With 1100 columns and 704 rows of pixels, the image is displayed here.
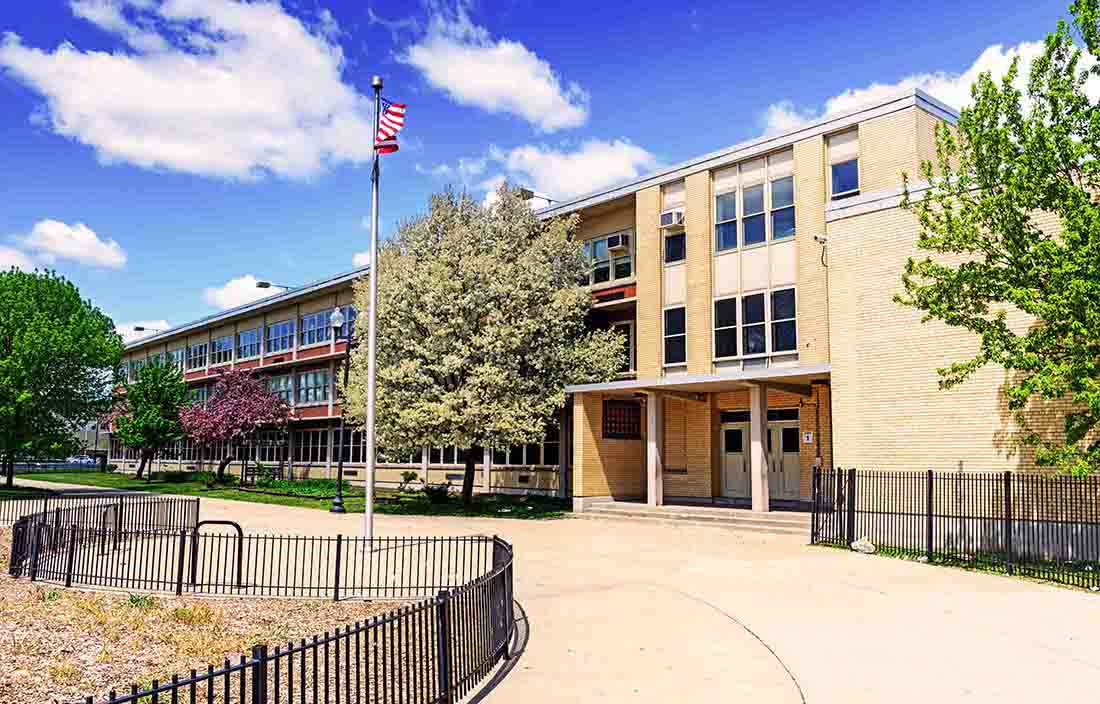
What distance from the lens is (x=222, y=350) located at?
207 ft

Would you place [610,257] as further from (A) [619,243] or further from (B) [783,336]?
(B) [783,336]

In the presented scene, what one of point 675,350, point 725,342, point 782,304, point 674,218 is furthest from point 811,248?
point 675,350

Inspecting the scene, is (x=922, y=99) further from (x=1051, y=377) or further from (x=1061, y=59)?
(x=1051, y=377)

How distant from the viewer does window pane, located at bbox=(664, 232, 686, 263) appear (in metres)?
30.3

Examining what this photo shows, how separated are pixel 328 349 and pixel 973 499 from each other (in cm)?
3828

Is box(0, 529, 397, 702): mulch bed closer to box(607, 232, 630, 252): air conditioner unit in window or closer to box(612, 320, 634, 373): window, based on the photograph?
box(612, 320, 634, 373): window

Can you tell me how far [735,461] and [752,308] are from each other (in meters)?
5.30

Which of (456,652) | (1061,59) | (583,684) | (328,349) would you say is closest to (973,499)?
(1061,59)

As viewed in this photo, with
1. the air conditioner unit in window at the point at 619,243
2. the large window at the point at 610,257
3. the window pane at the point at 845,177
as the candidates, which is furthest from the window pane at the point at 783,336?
the air conditioner unit in window at the point at 619,243

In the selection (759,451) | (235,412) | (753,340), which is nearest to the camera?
(759,451)

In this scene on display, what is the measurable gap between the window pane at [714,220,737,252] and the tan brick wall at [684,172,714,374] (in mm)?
193

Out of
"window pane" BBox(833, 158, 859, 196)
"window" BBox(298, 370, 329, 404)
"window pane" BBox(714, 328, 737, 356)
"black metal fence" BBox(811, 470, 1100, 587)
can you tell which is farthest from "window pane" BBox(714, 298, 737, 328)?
"window" BBox(298, 370, 329, 404)

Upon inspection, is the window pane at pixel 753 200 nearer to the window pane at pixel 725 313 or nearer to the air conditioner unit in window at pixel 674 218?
the air conditioner unit in window at pixel 674 218

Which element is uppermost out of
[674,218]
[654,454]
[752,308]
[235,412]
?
[674,218]
